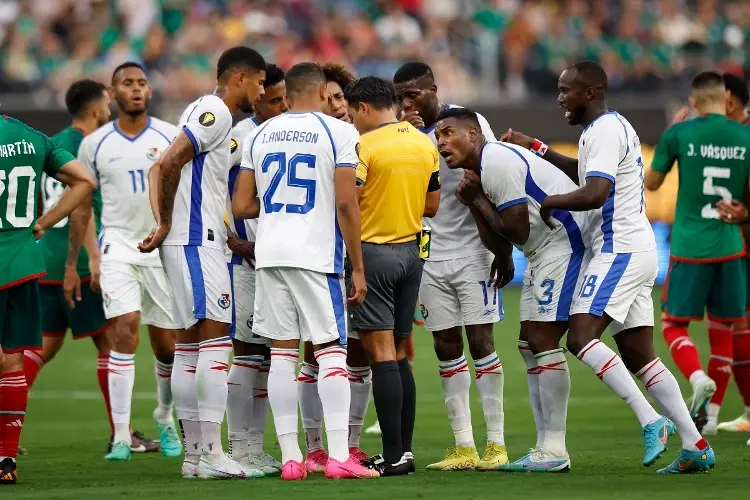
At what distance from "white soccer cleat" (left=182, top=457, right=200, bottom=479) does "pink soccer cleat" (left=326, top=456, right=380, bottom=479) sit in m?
0.96

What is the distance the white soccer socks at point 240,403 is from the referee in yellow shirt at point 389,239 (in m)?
0.93

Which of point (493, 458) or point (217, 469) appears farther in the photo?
point (493, 458)

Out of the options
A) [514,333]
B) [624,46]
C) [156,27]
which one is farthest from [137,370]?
[624,46]

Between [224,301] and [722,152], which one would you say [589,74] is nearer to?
[224,301]

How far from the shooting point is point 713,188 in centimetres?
1178


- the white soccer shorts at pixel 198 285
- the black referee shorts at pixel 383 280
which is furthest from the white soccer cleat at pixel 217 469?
the black referee shorts at pixel 383 280

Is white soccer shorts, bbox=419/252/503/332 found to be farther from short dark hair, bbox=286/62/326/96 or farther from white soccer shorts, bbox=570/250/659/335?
short dark hair, bbox=286/62/326/96

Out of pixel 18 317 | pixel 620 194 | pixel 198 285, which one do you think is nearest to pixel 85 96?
pixel 18 317

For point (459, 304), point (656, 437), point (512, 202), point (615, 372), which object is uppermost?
point (512, 202)

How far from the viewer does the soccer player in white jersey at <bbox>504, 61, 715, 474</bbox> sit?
8.66m

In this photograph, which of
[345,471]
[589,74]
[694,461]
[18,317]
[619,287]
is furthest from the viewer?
[18,317]

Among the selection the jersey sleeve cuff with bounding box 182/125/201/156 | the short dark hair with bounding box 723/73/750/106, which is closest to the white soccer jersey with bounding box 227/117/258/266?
the jersey sleeve cuff with bounding box 182/125/201/156

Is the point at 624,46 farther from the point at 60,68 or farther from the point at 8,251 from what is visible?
the point at 8,251

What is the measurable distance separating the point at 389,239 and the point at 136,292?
293cm
